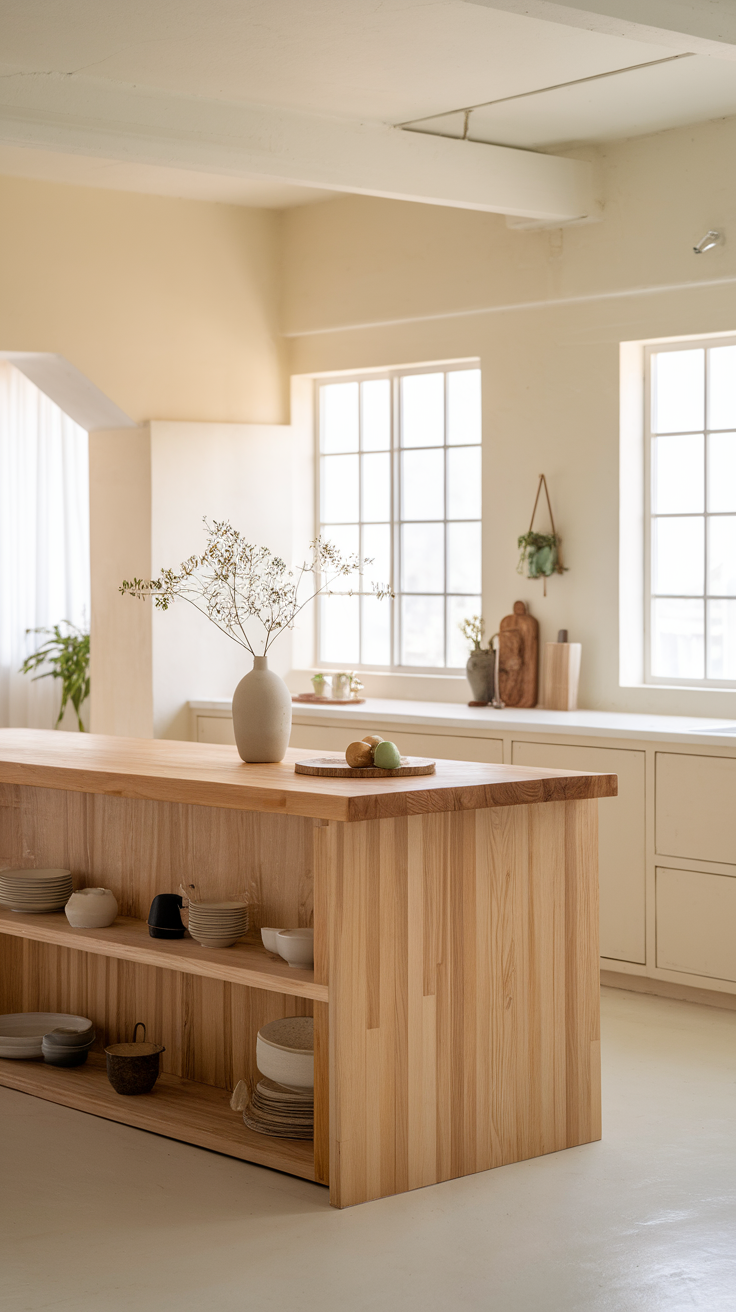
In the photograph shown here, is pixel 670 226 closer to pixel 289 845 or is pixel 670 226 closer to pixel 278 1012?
pixel 289 845

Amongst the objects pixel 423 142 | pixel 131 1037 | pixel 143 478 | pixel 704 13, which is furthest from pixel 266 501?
pixel 704 13

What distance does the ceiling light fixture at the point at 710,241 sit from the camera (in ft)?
18.4

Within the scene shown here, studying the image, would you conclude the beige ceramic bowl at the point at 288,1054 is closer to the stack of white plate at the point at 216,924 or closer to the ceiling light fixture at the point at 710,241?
the stack of white plate at the point at 216,924

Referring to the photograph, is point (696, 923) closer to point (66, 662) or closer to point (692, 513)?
point (692, 513)

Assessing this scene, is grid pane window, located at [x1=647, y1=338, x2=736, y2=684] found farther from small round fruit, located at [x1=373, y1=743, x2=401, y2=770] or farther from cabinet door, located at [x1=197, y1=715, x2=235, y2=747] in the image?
small round fruit, located at [x1=373, y1=743, x2=401, y2=770]

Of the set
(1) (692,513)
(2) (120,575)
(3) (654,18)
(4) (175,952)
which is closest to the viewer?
(3) (654,18)

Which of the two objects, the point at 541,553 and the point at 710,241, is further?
the point at 541,553

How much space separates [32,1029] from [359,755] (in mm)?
1633

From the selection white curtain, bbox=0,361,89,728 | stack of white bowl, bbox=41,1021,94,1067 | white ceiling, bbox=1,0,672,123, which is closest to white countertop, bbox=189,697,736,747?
stack of white bowl, bbox=41,1021,94,1067

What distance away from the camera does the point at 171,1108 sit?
405cm

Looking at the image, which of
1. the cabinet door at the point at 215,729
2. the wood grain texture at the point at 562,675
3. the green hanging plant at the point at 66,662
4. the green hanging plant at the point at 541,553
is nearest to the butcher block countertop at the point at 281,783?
the wood grain texture at the point at 562,675

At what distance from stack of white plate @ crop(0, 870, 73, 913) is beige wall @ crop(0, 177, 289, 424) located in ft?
9.22

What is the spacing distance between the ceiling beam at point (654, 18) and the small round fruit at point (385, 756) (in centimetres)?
187

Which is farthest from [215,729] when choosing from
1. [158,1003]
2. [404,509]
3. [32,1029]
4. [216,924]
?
[216,924]
